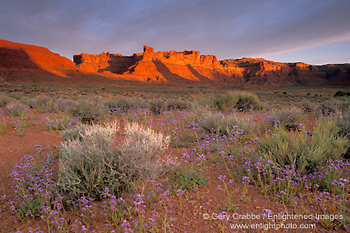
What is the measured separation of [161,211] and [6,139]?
5.48 metres

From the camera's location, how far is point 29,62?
71.5 metres

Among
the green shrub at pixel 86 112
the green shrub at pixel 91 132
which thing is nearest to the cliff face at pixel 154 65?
the green shrub at pixel 86 112

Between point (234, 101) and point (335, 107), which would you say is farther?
point (234, 101)

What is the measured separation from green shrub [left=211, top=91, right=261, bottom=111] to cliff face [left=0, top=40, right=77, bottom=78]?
6926 cm

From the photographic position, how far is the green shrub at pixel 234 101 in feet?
31.3

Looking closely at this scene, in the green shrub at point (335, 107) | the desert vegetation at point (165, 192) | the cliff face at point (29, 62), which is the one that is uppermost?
the cliff face at point (29, 62)

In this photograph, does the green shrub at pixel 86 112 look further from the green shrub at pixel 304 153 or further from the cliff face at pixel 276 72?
the cliff face at pixel 276 72

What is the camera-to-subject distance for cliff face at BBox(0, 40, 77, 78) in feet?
205

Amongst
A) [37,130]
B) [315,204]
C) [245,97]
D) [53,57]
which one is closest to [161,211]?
[315,204]

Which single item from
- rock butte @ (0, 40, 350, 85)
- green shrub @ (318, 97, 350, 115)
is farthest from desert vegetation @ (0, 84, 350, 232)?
rock butte @ (0, 40, 350, 85)

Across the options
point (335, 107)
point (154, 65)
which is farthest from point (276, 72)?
point (335, 107)

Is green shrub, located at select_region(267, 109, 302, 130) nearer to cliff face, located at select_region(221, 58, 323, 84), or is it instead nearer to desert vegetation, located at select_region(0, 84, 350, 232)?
desert vegetation, located at select_region(0, 84, 350, 232)

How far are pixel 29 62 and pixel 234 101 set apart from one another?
8608 cm

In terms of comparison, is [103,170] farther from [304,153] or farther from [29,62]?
[29,62]
